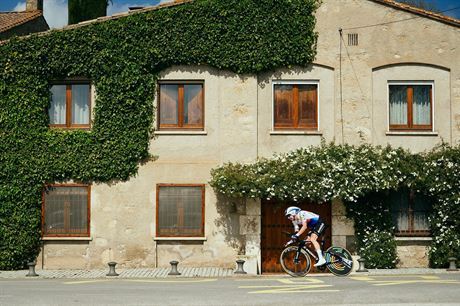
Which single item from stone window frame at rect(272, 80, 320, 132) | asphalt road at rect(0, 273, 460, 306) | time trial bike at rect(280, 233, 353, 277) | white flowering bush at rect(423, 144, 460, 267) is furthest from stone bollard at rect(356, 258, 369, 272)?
stone window frame at rect(272, 80, 320, 132)

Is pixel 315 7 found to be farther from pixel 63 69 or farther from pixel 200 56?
pixel 63 69

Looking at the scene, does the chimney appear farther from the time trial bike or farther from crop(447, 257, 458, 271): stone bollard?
crop(447, 257, 458, 271): stone bollard

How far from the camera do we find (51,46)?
73.5 ft

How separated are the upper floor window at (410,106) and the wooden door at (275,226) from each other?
3387 mm

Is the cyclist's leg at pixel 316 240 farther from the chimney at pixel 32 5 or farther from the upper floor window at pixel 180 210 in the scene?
the chimney at pixel 32 5

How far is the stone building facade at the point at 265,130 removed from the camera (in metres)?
22.2

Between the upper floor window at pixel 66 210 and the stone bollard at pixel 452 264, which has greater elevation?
the upper floor window at pixel 66 210

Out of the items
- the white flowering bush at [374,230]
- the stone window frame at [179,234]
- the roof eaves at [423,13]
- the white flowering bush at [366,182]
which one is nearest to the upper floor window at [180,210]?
the stone window frame at [179,234]

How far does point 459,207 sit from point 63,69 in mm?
12330

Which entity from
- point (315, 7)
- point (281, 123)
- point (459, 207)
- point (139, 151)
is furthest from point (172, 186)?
point (459, 207)

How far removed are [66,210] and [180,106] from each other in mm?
4608

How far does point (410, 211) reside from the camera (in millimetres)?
22656

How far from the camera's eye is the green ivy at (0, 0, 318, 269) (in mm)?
22234

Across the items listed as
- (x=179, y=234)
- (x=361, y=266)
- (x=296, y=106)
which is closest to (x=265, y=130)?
(x=296, y=106)
